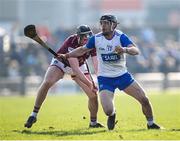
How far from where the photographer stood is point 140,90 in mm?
15953

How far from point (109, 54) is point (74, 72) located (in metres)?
1.22

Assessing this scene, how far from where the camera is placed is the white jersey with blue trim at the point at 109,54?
1581 cm

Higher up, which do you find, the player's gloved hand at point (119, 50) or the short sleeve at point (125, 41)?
the short sleeve at point (125, 41)

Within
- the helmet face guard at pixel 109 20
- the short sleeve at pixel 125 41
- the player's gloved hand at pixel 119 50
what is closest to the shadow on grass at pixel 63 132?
the player's gloved hand at pixel 119 50

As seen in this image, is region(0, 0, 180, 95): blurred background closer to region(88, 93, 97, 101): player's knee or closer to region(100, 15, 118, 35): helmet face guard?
region(88, 93, 97, 101): player's knee

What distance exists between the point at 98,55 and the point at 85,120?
3.00m

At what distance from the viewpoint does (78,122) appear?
59.6 feet

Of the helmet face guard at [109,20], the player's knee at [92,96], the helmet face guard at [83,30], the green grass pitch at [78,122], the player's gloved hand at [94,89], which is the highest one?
the helmet face guard at [109,20]

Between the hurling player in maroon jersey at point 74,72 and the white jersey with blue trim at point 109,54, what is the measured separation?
2.34 feet

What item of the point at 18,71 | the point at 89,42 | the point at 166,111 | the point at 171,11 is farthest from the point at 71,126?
the point at 171,11

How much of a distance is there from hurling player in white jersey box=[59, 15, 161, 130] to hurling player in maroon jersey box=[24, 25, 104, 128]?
0.68 meters

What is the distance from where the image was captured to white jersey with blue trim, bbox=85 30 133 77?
1581cm

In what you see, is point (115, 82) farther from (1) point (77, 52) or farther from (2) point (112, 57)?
(1) point (77, 52)

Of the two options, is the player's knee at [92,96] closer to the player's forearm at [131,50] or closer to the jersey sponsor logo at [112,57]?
the jersey sponsor logo at [112,57]
